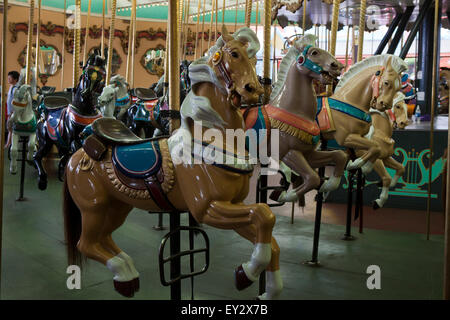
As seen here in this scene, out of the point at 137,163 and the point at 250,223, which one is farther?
the point at 137,163

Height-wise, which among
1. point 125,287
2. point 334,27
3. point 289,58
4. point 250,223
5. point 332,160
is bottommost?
point 125,287

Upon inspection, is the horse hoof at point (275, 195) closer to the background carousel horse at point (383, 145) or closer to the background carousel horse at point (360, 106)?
the background carousel horse at point (360, 106)

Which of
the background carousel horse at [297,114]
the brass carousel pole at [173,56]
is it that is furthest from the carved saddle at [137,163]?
the background carousel horse at [297,114]

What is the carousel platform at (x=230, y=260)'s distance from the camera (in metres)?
2.74

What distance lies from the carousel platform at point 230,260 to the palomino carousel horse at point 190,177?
18.1 inches

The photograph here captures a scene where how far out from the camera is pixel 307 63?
271cm

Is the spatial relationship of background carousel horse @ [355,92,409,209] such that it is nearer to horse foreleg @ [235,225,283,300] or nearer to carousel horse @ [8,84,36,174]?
horse foreleg @ [235,225,283,300]

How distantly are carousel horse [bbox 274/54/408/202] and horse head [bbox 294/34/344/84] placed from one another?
635 mm

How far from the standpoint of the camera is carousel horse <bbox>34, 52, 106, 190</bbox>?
360 centimetres

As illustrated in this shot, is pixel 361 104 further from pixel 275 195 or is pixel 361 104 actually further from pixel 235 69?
pixel 235 69

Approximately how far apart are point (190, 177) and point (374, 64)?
2.30 meters

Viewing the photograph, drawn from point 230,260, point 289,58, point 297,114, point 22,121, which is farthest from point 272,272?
point 22,121

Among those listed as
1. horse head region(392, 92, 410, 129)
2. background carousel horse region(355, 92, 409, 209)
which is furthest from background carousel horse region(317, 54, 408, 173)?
horse head region(392, 92, 410, 129)

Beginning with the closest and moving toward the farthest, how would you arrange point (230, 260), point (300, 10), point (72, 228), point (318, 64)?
point (72, 228) → point (318, 64) → point (230, 260) → point (300, 10)
